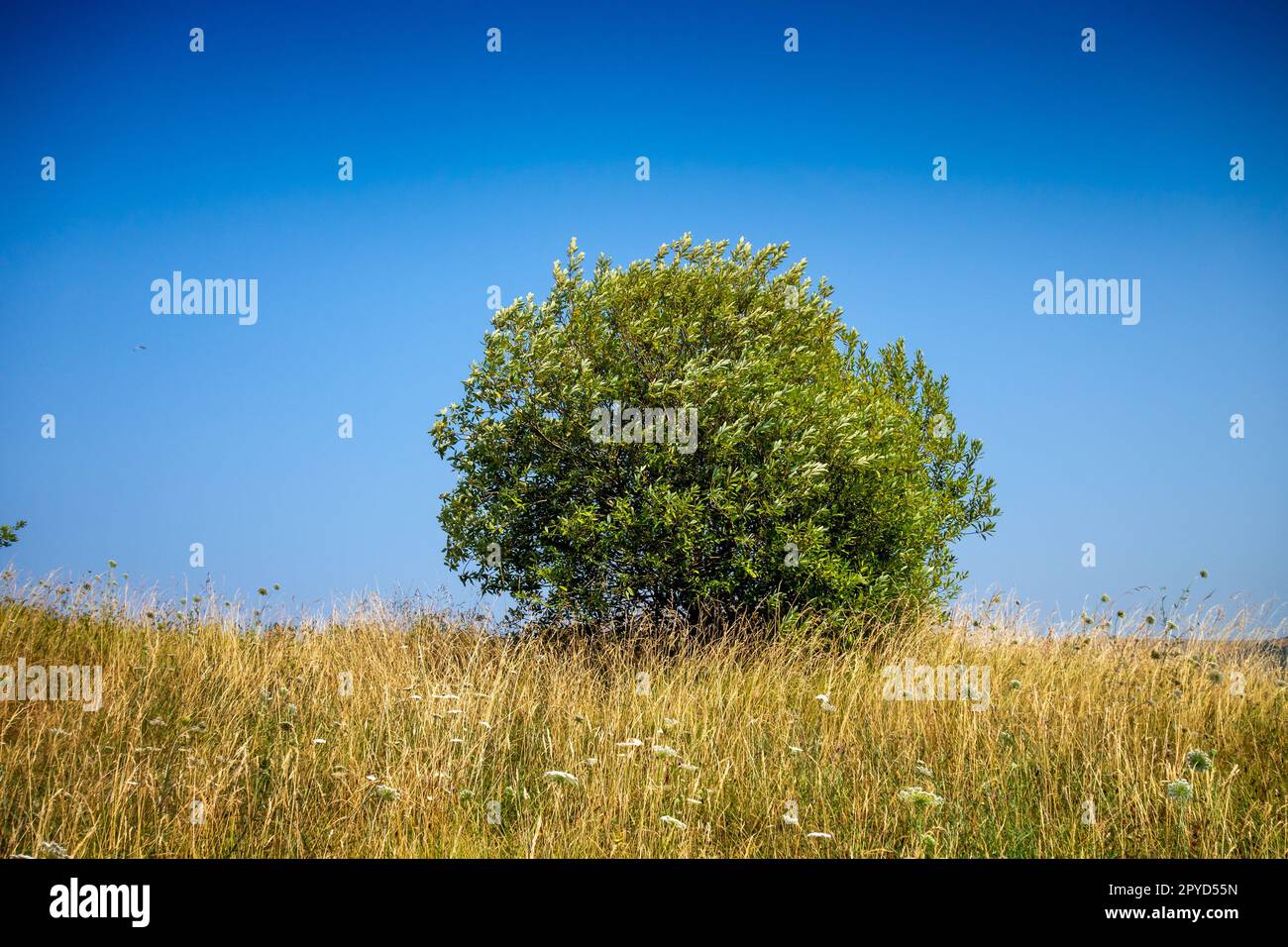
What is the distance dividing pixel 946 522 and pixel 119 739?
41.4 ft

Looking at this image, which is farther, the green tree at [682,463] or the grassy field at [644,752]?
the green tree at [682,463]

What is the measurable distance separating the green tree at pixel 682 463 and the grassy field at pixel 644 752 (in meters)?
0.93

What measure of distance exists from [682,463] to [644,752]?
15.6 ft

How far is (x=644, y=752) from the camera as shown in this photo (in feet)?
26.2

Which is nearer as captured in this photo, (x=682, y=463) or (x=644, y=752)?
(x=644, y=752)

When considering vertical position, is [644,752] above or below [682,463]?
below

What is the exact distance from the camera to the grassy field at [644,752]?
6.26m

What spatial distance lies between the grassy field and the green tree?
3.05ft

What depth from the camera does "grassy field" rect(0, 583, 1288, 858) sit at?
626 centimetres

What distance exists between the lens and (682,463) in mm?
11820

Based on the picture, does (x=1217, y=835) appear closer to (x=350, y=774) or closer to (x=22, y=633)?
(x=350, y=774)
